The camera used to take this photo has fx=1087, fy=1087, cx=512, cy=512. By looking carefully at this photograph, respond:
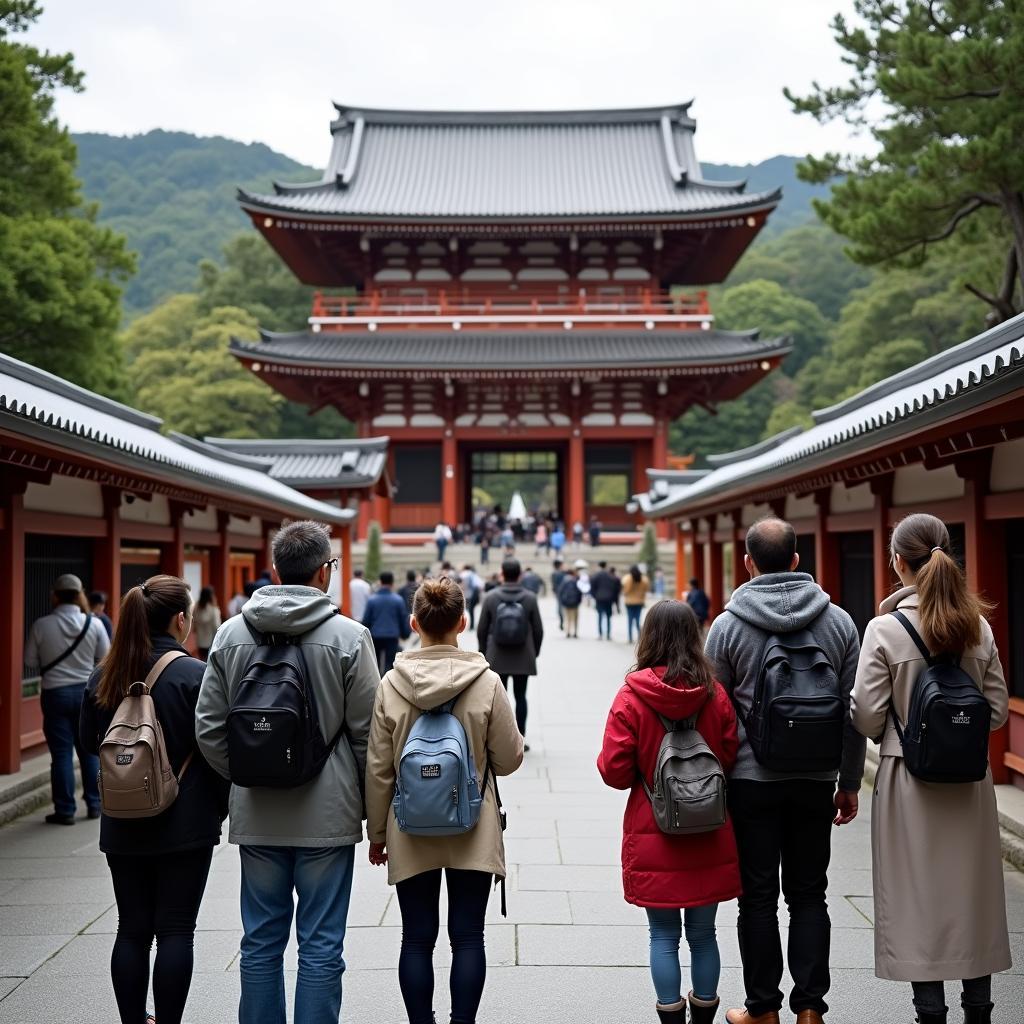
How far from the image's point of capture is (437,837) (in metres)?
3.50

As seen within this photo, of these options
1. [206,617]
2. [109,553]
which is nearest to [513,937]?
[109,553]

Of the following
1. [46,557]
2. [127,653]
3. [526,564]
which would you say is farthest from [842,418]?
[526,564]

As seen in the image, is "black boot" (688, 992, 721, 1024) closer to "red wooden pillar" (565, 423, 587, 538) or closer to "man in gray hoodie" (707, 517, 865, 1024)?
"man in gray hoodie" (707, 517, 865, 1024)

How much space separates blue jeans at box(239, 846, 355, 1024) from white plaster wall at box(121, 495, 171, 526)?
7.61m

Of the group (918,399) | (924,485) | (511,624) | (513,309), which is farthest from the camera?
(513,309)

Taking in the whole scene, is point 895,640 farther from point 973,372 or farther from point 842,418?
point 842,418

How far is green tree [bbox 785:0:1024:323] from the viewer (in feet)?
39.6

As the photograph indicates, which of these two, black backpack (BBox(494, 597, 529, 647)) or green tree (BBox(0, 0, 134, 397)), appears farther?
green tree (BBox(0, 0, 134, 397))

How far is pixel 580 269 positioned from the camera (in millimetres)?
31500

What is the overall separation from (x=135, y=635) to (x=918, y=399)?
455cm

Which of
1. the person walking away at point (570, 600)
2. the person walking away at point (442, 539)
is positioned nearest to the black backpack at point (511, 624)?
the person walking away at point (570, 600)

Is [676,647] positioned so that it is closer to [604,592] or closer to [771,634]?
[771,634]

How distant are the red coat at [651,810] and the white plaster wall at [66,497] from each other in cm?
633

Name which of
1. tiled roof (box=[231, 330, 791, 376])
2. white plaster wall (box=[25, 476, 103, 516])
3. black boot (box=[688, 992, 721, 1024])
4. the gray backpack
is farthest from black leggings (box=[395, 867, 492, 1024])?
tiled roof (box=[231, 330, 791, 376])
